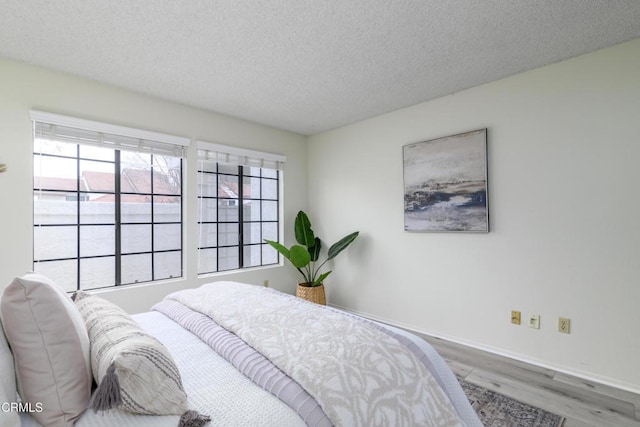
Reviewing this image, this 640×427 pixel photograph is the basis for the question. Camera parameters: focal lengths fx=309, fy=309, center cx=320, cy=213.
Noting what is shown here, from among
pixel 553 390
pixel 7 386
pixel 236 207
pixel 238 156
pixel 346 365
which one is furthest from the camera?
pixel 236 207

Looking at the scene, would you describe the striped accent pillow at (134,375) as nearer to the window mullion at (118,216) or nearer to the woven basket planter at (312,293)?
the window mullion at (118,216)

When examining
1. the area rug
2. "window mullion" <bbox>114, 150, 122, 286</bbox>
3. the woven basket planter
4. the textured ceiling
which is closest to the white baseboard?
the area rug

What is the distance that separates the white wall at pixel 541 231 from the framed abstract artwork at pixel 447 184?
93mm

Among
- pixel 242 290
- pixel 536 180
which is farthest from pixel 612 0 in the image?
pixel 242 290

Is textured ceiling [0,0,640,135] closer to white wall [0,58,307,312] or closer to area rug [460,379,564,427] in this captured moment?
white wall [0,58,307,312]

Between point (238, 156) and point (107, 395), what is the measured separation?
322 cm

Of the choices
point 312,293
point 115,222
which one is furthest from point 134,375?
point 312,293

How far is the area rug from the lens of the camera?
1.81 m

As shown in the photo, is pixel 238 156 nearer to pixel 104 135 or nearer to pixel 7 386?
pixel 104 135

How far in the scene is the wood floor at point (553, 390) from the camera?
188 cm

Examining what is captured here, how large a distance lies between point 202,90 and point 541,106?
302 centimetres

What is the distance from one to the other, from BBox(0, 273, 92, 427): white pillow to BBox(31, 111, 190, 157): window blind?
7.47 ft

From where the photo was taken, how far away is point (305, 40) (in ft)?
7.17

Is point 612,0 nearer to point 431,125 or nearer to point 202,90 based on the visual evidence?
point 431,125
